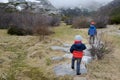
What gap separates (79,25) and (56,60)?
2137 cm

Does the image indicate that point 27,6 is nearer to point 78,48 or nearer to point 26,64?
point 26,64

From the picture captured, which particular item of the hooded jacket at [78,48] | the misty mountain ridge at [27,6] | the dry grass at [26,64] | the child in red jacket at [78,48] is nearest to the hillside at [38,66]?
the dry grass at [26,64]

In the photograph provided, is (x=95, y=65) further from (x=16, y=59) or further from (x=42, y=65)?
(x=16, y=59)

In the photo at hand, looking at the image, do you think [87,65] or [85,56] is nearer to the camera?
[87,65]

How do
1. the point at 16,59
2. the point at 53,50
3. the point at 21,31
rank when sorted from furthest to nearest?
the point at 21,31, the point at 53,50, the point at 16,59

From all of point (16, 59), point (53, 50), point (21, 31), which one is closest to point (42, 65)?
point (16, 59)

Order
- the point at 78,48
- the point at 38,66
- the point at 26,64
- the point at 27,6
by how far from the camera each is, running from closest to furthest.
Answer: the point at 78,48 → the point at 38,66 → the point at 26,64 → the point at 27,6

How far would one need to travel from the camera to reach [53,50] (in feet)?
46.2

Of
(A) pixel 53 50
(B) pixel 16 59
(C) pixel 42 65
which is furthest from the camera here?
(A) pixel 53 50

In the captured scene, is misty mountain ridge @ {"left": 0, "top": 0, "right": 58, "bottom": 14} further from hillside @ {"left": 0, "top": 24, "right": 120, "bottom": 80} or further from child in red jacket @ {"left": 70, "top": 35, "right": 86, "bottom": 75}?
child in red jacket @ {"left": 70, "top": 35, "right": 86, "bottom": 75}

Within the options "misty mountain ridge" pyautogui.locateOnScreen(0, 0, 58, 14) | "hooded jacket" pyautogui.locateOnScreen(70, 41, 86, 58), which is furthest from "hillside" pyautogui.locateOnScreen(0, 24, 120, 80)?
"misty mountain ridge" pyautogui.locateOnScreen(0, 0, 58, 14)

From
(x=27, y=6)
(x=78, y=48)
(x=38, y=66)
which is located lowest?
(x=27, y=6)

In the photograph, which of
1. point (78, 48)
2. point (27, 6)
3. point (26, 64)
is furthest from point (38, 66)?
point (27, 6)

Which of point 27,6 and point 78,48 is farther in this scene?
point 27,6
